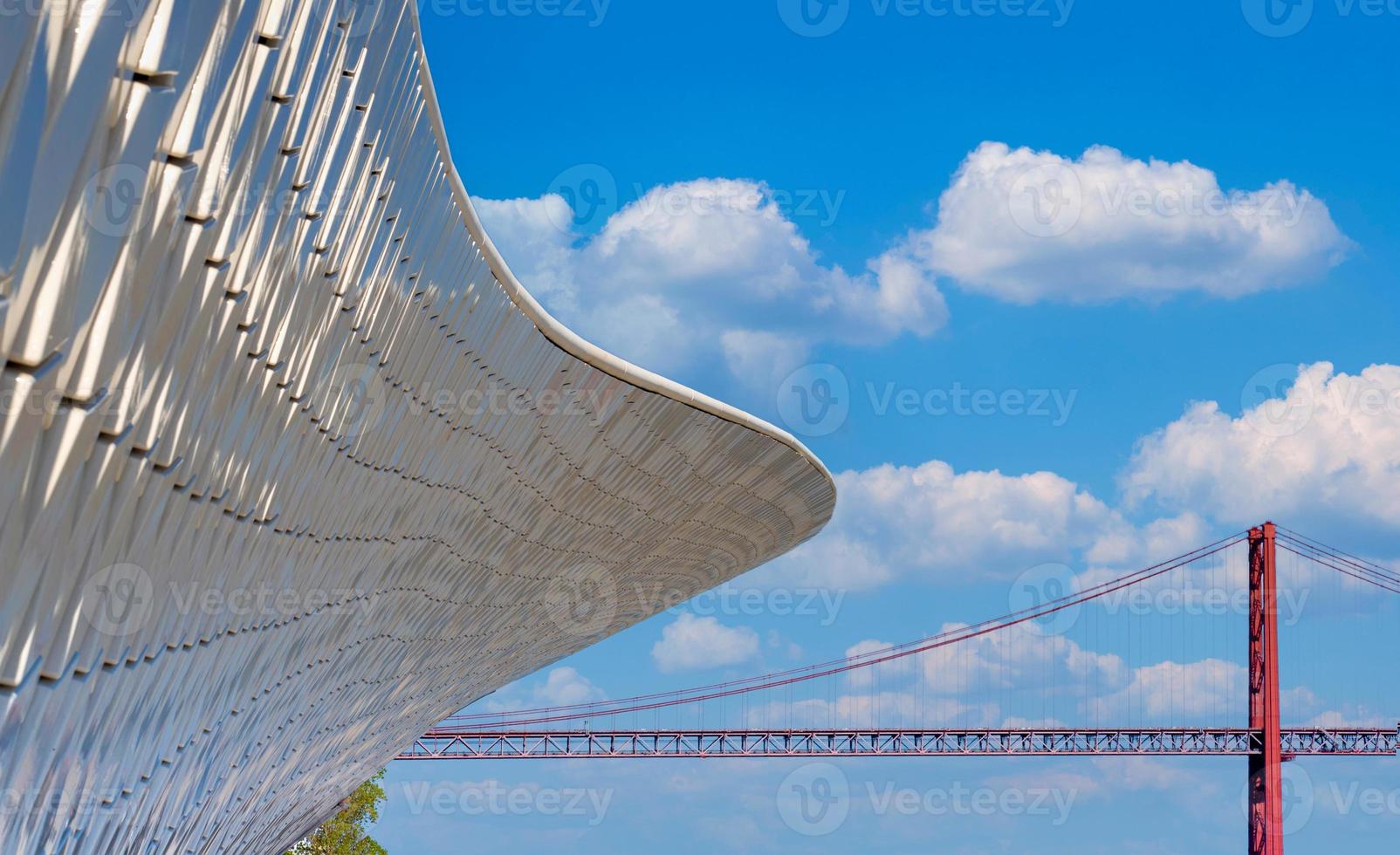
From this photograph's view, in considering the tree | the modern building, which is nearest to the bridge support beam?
the tree

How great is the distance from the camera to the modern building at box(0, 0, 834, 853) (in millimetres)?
3924

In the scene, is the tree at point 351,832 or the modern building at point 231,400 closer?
the modern building at point 231,400

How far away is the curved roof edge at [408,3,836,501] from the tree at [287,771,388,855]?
34.0 m

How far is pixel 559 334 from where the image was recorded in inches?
398

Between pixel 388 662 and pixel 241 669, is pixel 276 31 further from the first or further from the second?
pixel 388 662

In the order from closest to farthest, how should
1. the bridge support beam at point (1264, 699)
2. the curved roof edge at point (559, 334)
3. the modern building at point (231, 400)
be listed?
the modern building at point (231, 400)
the curved roof edge at point (559, 334)
the bridge support beam at point (1264, 699)

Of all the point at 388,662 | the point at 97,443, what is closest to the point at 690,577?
the point at 388,662

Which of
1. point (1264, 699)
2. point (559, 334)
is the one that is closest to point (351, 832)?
point (1264, 699)

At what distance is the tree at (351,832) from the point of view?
46000 mm

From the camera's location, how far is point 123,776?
23.9ft

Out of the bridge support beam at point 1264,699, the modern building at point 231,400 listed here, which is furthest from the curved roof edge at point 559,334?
the bridge support beam at point 1264,699

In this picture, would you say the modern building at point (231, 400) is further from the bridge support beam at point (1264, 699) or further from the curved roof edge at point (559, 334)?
the bridge support beam at point (1264, 699)

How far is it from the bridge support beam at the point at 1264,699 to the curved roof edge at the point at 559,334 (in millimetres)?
33184

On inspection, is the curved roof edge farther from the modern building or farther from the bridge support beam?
the bridge support beam
